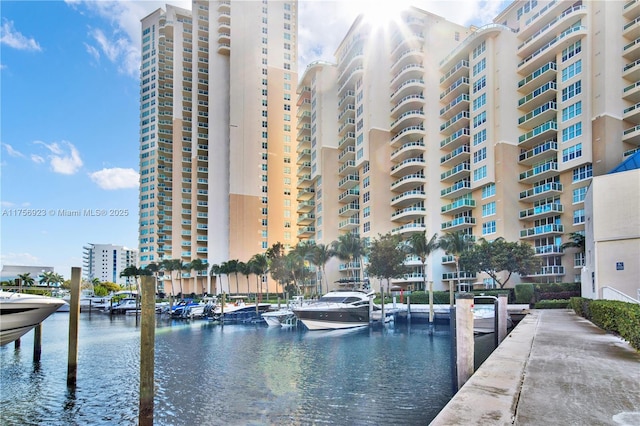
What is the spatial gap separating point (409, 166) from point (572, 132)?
21.4 m

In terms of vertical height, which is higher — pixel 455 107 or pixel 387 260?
pixel 455 107

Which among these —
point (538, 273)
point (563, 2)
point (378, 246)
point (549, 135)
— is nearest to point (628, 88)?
point (549, 135)

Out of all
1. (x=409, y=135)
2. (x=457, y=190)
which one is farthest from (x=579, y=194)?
(x=409, y=135)

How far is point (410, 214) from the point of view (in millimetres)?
61531

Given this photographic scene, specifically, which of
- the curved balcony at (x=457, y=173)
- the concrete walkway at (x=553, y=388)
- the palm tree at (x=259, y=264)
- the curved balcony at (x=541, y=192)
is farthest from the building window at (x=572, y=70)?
the palm tree at (x=259, y=264)

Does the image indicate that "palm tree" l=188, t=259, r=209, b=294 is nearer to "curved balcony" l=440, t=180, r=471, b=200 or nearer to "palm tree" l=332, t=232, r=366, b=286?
"palm tree" l=332, t=232, r=366, b=286

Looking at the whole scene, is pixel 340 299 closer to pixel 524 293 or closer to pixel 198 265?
pixel 524 293

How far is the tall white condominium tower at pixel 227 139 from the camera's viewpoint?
302ft

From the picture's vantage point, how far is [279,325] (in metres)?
43.9

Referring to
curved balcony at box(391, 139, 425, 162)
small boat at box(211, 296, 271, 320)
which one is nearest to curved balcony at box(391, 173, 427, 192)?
curved balcony at box(391, 139, 425, 162)

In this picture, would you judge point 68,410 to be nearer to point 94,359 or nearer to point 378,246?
point 94,359

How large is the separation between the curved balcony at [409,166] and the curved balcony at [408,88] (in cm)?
1030

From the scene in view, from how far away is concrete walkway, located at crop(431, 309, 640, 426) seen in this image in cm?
667

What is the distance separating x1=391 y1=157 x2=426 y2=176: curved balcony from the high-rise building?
0.71 feet
